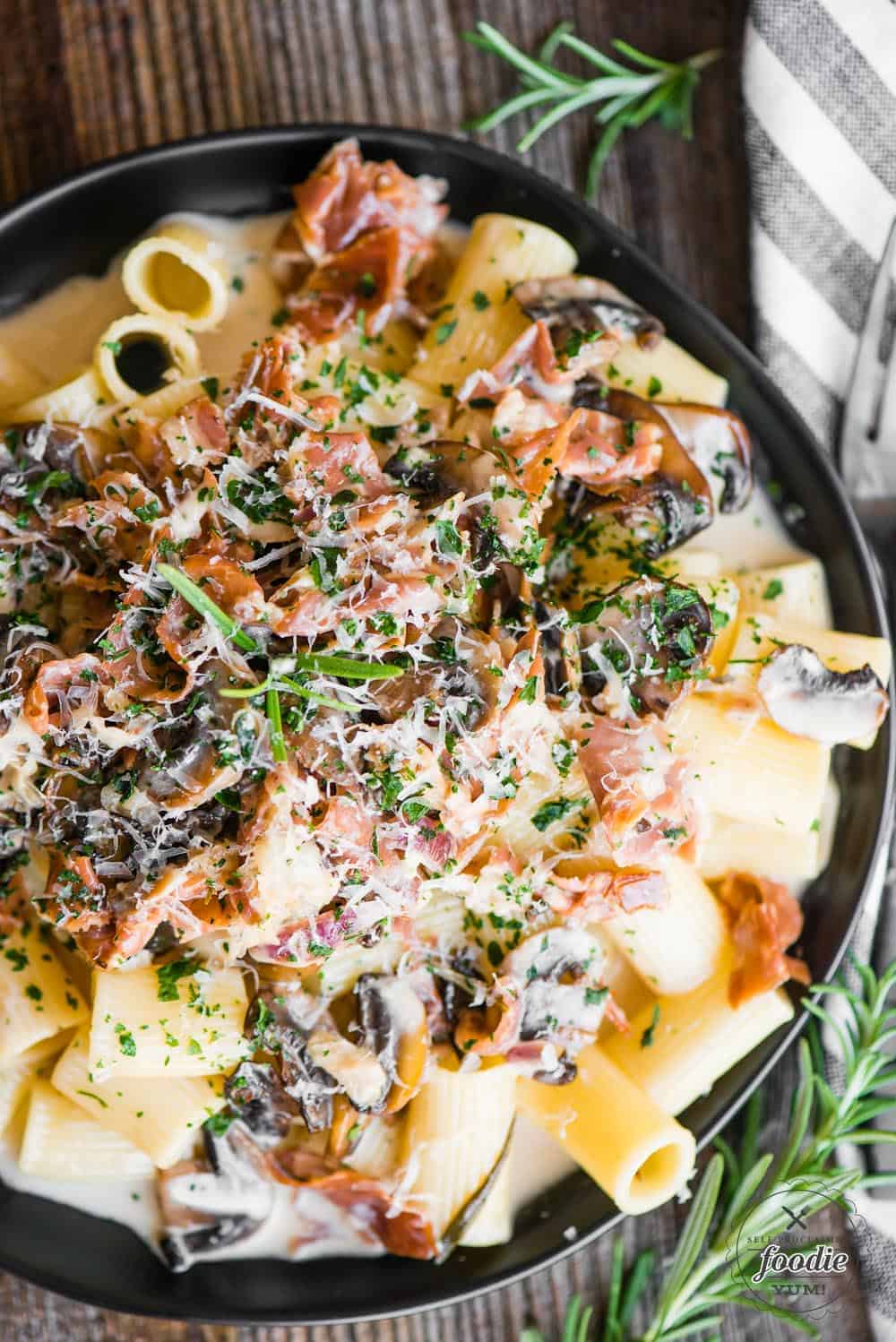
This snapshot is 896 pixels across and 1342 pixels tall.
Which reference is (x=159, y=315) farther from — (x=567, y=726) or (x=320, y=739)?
(x=567, y=726)

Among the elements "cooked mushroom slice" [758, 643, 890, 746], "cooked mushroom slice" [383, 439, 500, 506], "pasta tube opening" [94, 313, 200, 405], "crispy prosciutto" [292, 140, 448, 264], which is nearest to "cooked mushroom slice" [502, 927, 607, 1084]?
"cooked mushroom slice" [758, 643, 890, 746]

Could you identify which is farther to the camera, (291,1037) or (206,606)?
(291,1037)

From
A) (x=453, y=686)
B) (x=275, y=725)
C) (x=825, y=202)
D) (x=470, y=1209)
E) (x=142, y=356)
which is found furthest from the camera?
(x=825, y=202)

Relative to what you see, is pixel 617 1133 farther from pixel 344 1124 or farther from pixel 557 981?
pixel 344 1124

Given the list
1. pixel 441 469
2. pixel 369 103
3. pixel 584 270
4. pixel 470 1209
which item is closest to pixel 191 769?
pixel 441 469

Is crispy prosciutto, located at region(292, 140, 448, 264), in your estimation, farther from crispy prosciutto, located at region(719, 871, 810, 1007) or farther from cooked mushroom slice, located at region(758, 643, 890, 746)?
crispy prosciutto, located at region(719, 871, 810, 1007)

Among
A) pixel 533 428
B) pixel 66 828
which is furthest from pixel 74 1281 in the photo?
pixel 533 428

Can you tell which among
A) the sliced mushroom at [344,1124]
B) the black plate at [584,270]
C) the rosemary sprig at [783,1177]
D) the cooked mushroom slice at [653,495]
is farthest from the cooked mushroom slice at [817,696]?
the sliced mushroom at [344,1124]
